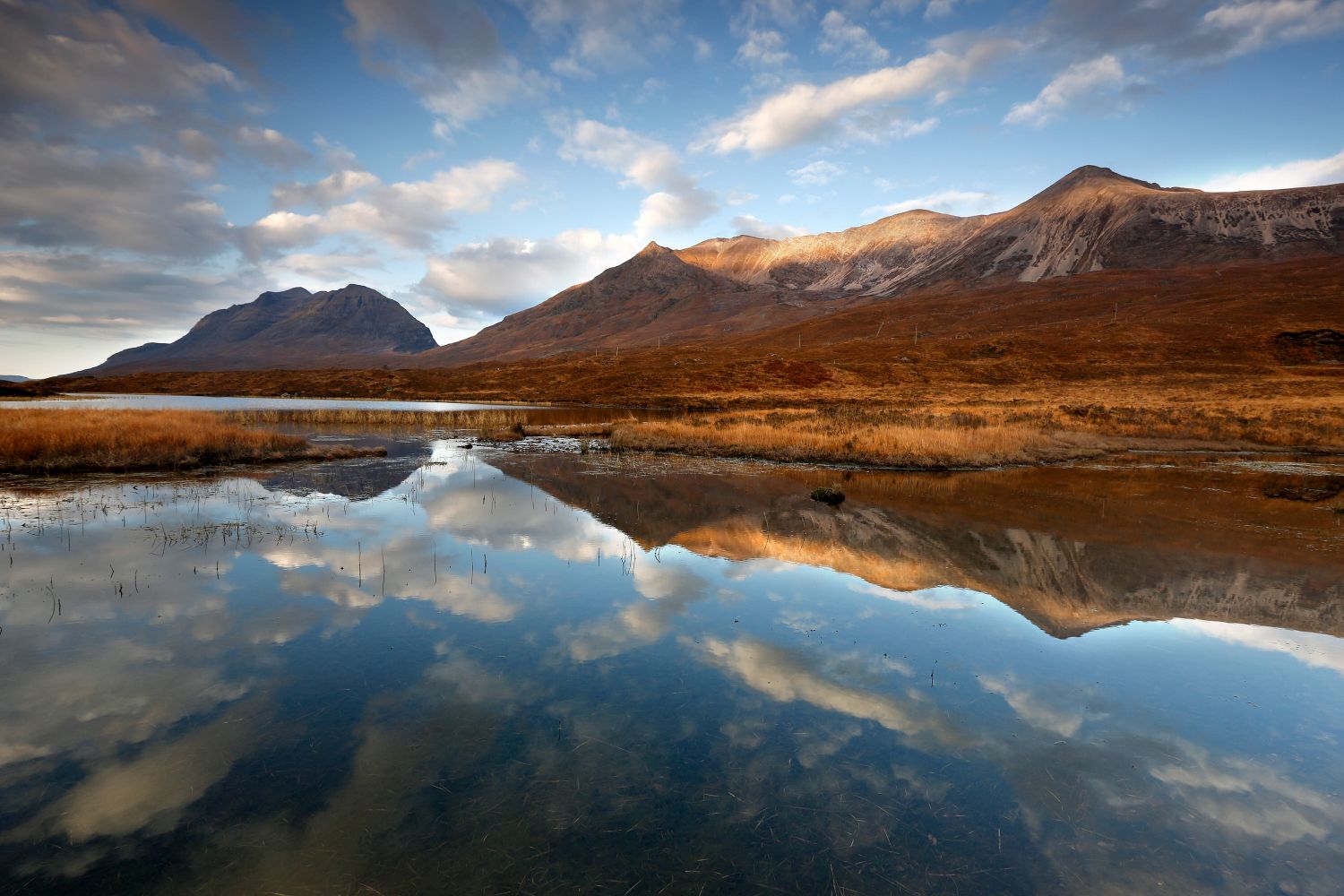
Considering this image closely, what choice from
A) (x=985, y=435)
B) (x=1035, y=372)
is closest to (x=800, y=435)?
(x=985, y=435)

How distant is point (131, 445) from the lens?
89.5 ft

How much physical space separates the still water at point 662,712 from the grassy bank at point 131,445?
458 inches

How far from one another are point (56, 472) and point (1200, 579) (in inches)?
1514

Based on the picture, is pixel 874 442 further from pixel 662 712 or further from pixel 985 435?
pixel 662 712

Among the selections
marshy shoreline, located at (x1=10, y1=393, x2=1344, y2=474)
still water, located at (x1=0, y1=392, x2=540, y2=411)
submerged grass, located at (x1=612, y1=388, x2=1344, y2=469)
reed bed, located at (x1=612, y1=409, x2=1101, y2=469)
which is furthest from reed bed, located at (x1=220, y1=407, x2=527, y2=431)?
Result: submerged grass, located at (x1=612, y1=388, x2=1344, y2=469)

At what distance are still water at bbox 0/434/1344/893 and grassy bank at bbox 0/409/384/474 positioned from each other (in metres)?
11.6

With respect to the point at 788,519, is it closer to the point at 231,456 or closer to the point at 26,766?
the point at 26,766

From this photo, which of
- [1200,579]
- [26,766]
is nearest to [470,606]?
[26,766]

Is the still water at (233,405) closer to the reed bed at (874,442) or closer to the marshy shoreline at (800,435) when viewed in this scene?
the marshy shoreline at (800,435)

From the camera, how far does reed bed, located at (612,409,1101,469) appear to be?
31.6 meters

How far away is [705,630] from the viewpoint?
403 inches

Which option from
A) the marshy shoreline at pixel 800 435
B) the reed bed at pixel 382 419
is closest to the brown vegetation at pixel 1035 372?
the marshy shoreline at pixel 800 435

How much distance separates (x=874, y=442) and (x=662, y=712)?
1124 inches

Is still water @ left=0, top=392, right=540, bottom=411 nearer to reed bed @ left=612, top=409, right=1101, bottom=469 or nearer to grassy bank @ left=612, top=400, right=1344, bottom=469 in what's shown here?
grassy bank @ left=612, top=400, right=1344, bottom=469
